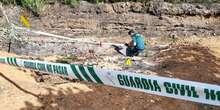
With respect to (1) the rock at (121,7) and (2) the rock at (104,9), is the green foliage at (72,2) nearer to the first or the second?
(2) the rock at (104,9)

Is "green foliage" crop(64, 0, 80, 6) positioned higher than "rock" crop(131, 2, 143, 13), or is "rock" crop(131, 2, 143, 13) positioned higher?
"green foliage" crop(64, 0, 80, 6)

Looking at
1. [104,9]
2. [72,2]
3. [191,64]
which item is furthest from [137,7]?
[191,64]

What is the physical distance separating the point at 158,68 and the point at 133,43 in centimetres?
112

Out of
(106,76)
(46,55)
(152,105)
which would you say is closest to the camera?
(106,76)

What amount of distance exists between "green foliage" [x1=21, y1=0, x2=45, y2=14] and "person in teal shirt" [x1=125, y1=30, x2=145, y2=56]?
9.56 feet

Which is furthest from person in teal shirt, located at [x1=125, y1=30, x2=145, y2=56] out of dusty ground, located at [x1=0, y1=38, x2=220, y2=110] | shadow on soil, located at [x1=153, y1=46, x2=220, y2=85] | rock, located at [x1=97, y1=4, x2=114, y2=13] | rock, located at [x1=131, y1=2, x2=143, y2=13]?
rock, located at [x1=97, y1=4, x2=114, y2=13]

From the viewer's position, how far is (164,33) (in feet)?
39.9

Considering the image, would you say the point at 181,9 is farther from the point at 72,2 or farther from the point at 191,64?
the point at 72,2

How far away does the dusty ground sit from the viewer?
7949mm

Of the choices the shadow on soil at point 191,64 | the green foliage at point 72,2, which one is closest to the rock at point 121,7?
the green foliage at point 72,2

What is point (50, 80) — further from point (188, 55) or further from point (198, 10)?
point (198, 10)

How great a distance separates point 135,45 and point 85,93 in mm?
3091

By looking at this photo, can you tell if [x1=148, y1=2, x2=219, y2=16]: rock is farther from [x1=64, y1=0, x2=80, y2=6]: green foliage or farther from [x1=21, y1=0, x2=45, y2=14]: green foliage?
[x1=21, y1=0, x2=45, y2=14]: green foliage

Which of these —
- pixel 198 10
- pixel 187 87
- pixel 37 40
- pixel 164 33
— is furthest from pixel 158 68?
pixel 187 87
